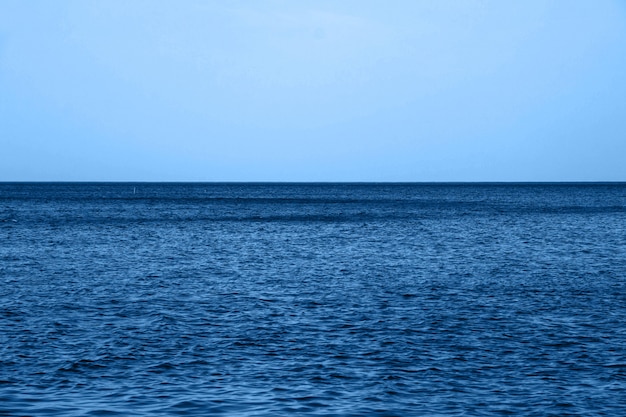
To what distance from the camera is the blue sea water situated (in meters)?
18.4

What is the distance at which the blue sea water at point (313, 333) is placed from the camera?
60.2 ft

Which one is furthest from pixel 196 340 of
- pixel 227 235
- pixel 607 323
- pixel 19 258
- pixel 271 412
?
pixel 227 235

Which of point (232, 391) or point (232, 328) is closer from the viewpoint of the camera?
point (232, 391)

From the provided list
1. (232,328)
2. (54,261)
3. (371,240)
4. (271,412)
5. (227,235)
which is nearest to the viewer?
(271,412)

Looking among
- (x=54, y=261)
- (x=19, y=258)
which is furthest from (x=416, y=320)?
(x=19, y=258)

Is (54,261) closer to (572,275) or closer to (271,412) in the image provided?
(572,275)

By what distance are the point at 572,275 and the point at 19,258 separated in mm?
34104

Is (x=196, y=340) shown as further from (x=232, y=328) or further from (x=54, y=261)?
(x=54, y=261)

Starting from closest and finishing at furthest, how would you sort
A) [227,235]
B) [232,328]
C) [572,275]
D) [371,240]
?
1. [232,328]
2. [572,275]
3. [371,240]
4. [227,235]

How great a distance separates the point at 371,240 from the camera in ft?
215

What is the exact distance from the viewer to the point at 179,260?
163 ft

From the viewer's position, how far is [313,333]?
25.6 metres

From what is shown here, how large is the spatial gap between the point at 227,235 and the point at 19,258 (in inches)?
964

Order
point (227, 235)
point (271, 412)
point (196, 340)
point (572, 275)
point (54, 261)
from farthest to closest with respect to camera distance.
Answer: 1. point (227, 235)
2. point (54, 261)
3. point (572, 275)
4. point (196, 340)
5. point (271, 412)
